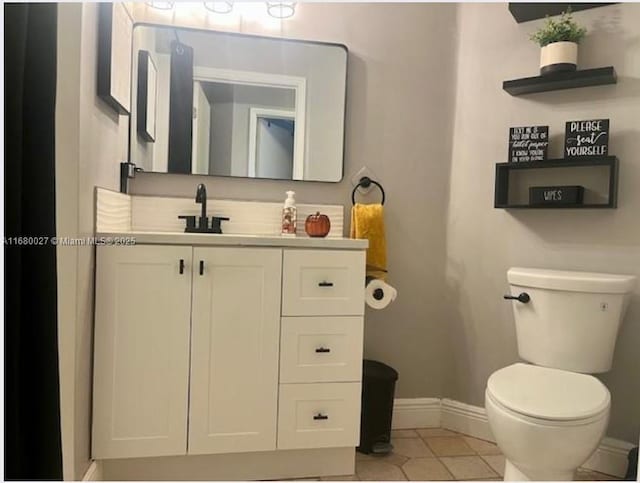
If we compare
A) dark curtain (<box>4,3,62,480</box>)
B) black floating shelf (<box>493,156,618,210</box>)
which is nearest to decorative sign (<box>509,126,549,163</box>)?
black floating shelf (<box>493,156,618,210</box>)

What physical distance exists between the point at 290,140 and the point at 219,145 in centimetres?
33

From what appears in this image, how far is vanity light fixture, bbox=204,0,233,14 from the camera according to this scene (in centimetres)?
211

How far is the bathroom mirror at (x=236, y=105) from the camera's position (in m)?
2.10

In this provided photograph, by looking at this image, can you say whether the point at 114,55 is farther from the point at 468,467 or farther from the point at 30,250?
the point at 468,467

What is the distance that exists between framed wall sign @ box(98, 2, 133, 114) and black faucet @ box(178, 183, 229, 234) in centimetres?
43

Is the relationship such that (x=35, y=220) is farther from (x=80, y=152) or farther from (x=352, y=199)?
(x=352, y=199)

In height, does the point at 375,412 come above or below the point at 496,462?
above

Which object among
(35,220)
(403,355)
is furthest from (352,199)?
(35,220)

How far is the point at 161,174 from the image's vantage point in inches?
83.4

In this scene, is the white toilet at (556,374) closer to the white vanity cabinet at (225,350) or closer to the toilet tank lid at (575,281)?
the toilet tank lid at (575,281)

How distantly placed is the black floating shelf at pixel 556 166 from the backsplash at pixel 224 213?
734 millimetres

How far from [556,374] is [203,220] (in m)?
1.54

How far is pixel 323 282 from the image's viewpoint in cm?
177

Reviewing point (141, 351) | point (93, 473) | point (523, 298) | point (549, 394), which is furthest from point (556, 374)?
point (93, 473)
